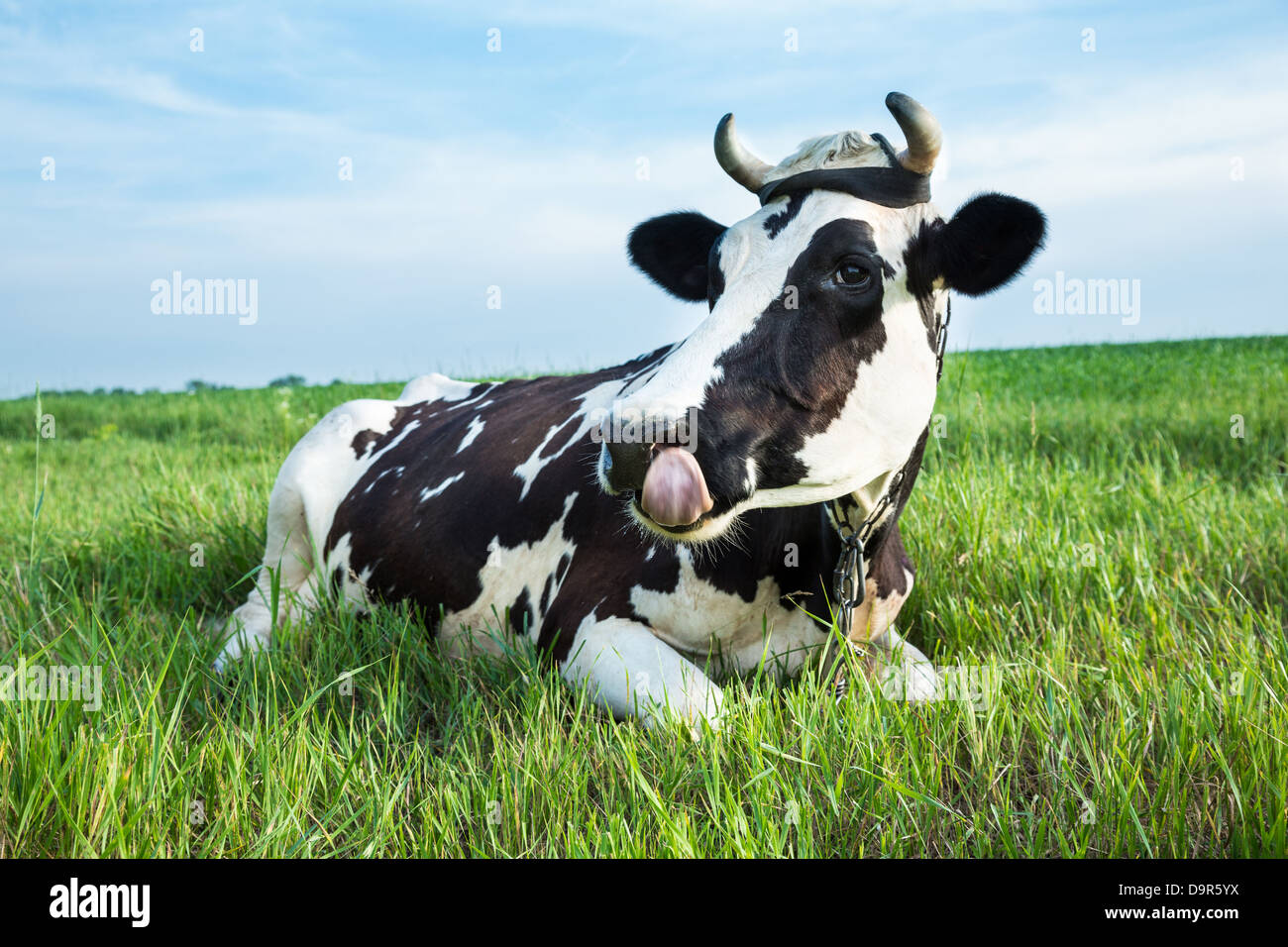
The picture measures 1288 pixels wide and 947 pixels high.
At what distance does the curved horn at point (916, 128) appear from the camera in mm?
2941

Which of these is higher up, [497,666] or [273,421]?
[273,421]

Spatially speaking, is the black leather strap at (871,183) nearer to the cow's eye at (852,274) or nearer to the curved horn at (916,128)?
the curved horn at (916,128)

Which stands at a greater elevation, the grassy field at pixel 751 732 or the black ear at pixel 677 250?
the black ear at pixel 677 250

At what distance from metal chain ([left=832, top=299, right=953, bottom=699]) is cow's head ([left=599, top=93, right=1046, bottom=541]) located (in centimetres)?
8

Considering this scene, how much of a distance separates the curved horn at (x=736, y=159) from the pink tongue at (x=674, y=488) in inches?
50.6

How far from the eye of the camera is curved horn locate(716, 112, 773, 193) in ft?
11.2

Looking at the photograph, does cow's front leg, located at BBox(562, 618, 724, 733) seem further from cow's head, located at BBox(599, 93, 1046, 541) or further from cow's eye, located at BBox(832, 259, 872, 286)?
cow's eye, located at BBox(832, 259, 872, 286)

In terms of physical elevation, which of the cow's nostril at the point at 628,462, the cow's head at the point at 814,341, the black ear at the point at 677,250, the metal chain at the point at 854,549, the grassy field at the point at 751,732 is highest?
the black ear at the point at 677,250

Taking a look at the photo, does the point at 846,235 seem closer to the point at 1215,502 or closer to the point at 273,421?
the point at 1215,502

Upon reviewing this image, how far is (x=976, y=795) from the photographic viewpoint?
9.27ft

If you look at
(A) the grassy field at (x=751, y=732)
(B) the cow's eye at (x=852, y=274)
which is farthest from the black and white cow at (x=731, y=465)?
(A) the grassy field at (x=751, y=732)

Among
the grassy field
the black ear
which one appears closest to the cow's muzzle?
the grassy field

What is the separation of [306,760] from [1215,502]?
5473 millimetres
